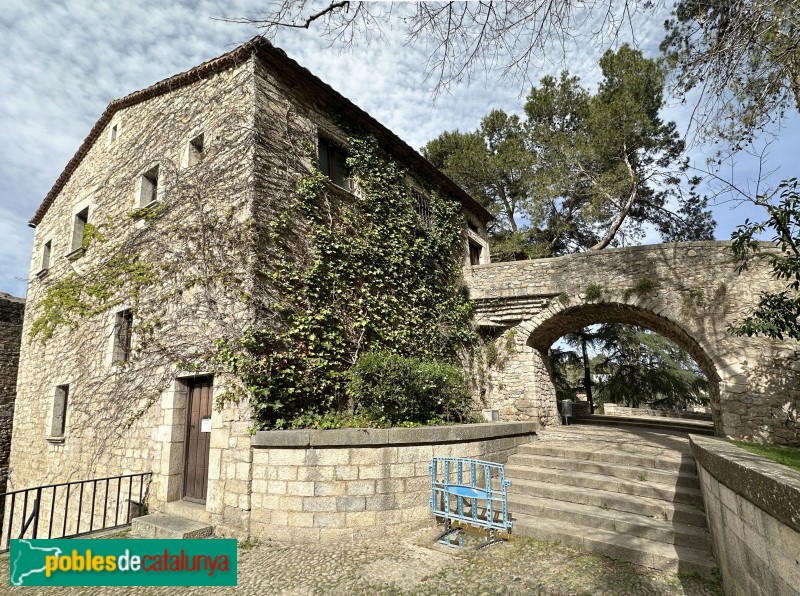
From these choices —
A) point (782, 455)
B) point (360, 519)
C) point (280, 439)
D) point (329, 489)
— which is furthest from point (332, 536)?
point (782, 455)

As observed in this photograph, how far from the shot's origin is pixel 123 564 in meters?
4.29

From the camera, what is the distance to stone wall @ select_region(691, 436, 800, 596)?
1.97 metres

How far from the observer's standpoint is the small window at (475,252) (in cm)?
1244

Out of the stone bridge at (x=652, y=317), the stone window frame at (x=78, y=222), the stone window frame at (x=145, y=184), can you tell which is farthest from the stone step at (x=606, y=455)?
the stone window frame at (x=78, y=222)

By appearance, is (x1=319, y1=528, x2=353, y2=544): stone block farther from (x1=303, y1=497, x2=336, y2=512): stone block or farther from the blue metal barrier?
the blue metal barrier

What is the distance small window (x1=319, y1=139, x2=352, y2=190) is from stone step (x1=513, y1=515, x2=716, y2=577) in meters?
6.74

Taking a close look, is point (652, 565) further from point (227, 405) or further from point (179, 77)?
point (179, 77)

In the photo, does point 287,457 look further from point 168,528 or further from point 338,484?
point 168,528

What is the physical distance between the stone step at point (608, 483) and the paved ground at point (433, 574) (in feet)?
4.70

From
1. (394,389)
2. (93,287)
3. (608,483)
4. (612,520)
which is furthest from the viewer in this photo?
(93,287)

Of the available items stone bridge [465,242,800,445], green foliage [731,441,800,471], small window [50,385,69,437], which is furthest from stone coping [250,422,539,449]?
small window [50,385,69,437]

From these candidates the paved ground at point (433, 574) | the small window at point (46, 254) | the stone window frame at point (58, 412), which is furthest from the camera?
the small window at point (46, 254)

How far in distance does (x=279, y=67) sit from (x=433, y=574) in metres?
8.12

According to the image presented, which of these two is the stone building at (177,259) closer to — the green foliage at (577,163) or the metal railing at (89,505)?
the metal railing at (89,505)
